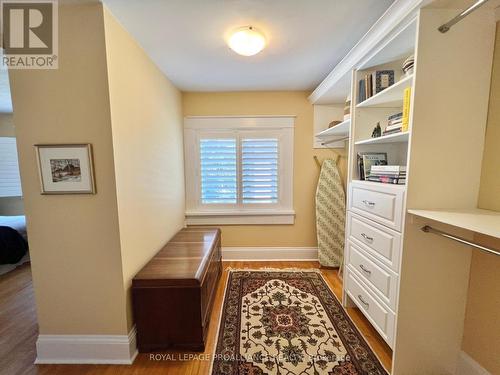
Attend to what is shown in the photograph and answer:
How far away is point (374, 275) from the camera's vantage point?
155cm

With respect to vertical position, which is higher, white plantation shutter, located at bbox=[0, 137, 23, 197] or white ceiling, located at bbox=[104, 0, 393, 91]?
white ceiling, located at bbox=[104, 0, 393, 91]

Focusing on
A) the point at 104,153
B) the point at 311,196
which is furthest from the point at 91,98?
the point at 311,196

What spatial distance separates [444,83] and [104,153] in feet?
6.82

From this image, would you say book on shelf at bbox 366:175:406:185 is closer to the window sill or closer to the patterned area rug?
the patterned area rug

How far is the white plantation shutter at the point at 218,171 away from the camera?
9.70 feet

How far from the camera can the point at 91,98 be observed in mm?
1354

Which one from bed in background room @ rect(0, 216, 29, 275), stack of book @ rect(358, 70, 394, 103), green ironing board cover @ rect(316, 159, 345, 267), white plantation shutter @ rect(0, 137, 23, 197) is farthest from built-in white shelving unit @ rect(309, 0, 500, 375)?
white plantation shutter @ rect(0, 137, 23, 197)

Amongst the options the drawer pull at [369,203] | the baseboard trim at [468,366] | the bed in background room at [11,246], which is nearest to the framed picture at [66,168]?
the drawer pull at [369,203]

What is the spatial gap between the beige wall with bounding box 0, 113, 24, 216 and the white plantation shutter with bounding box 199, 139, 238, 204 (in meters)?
4.15

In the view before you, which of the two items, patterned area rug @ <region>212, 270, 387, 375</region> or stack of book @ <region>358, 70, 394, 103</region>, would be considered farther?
stack of book @ <region>358, 70, 394, 103</region>

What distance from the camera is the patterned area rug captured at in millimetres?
1445

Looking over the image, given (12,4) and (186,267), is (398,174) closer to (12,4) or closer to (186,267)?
(186,267)

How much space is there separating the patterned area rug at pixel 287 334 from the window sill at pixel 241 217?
84 cm

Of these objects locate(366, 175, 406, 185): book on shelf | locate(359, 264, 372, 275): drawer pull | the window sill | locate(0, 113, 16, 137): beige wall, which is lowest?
locate(359, 264, 372, 275): drawer pull
